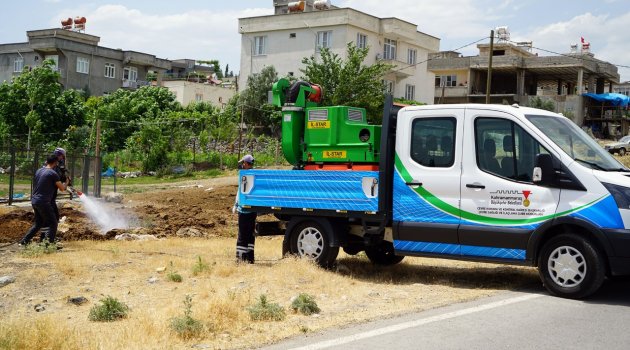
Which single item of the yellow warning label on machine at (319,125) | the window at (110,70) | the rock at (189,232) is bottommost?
the rock at (189,232)

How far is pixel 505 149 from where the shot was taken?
8.95 m

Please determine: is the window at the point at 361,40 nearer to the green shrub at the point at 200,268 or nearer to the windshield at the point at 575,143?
the green shrub at the point at 200,268

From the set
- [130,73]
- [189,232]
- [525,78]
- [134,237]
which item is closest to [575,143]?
[134,237]

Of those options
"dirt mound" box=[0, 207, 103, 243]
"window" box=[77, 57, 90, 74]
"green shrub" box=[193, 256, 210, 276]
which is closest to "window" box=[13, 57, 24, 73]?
"window" box=[77, 57, 90, 74]

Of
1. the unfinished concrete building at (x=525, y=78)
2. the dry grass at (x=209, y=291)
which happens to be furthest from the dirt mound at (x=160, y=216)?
the unfinished concrete building at (x=525, y=78)

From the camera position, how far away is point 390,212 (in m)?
9.91

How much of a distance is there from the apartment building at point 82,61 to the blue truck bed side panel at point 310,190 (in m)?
57.4

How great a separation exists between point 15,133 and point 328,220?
44090mm

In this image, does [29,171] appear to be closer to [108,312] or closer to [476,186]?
[108,312]

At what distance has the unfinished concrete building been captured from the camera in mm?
57156

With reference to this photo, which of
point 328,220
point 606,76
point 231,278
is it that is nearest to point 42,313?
point 231,278

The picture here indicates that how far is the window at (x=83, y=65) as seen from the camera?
218 ft

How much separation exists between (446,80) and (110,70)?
109 feet

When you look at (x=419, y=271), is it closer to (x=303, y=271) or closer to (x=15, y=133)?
(x=303, y=271)
